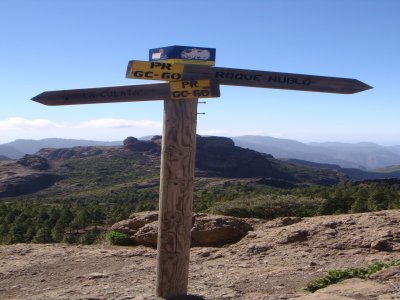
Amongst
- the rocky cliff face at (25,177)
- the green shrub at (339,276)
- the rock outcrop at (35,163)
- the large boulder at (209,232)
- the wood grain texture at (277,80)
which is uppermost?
the wood grain texture at (277,80)

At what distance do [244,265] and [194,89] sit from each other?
412 cm

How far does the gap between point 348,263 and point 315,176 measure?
133658 millimetres

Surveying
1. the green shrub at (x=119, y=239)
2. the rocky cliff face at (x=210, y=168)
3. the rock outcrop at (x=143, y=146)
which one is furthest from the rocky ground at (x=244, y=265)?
the rock outcrop at (x=143, y=146)

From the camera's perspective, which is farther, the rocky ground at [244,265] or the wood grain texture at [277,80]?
the rocky ground at [244,265]

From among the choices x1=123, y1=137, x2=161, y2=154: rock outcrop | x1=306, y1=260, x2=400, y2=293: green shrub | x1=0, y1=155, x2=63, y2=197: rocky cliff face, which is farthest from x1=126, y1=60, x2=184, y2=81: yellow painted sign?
x1=123, y1=137, x2=161, y2=154: rock outcrop

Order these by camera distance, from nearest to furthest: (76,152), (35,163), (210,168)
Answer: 1. (210,168)
2. (35,163)
3. (76,152)

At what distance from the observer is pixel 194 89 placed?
5.62 metres

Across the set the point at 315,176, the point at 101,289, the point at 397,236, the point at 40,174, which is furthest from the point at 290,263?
the point at 315,176

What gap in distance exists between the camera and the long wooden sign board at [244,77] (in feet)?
18.6

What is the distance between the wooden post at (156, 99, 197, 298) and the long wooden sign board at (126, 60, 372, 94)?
38cm

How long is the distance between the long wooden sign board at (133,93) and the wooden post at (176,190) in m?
0.15

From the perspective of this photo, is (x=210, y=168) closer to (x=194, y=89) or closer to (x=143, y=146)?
(x=143, y=146)

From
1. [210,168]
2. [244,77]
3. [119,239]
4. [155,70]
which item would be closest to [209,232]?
[119,239]

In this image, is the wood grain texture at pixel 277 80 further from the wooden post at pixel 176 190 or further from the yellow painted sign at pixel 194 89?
the wooden post at pixel 176 190
